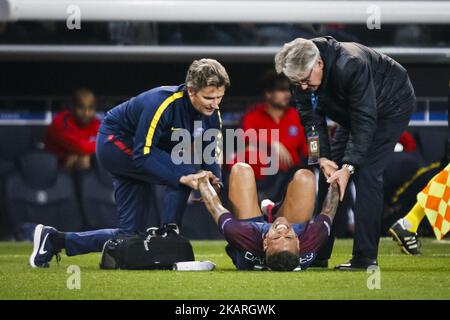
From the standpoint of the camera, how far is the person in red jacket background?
10.3 meters

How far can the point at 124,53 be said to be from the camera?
10328 mm

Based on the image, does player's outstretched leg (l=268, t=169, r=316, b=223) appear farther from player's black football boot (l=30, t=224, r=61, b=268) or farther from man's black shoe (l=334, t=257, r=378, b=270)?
player's black football boot (l=30, t=224, r=61, b=268)

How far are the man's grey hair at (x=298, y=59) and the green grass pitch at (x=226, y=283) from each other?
113cm

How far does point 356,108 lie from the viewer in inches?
261

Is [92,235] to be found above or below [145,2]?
below

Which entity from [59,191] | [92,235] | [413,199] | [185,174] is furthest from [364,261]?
[59,191]

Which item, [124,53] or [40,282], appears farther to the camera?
[124,53]

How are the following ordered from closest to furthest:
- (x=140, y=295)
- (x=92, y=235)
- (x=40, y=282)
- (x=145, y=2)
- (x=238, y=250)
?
(x=140, y=295) < (x=40, y=282) < (x=238, y=250) < (x=92, y=235) < (x=145, y=2)

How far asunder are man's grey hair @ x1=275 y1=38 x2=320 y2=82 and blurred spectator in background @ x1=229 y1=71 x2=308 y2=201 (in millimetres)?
3511

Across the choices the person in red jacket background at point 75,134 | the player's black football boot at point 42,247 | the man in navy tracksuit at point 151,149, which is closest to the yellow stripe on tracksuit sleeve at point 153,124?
the man in navy tracksuit at point 151,149

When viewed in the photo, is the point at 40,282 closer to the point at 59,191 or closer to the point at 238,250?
the point at 238,250

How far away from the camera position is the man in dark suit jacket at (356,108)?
660 cm

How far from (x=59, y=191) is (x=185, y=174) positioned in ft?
11.1

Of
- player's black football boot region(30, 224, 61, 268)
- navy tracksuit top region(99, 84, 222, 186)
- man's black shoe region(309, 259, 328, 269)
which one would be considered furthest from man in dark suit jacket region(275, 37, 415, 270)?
player's black football boot region(30, 224, 61, 268)
